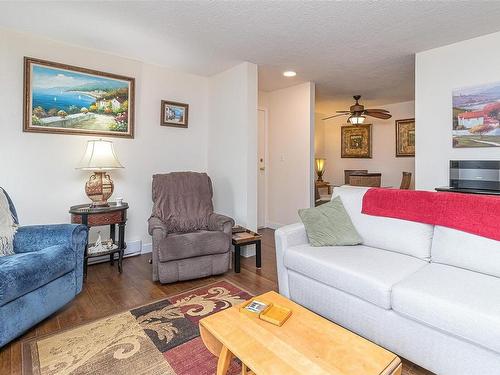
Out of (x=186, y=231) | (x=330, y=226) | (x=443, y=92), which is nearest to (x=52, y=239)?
(x=186, y=231)

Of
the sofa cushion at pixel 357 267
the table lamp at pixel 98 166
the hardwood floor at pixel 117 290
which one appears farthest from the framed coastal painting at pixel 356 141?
the table lamp at pixel 98 166

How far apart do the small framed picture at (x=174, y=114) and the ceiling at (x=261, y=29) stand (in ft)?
1.58

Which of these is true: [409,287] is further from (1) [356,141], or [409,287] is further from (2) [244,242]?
(1) [356,141]

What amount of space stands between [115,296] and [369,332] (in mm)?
1961

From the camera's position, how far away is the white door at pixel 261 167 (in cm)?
503

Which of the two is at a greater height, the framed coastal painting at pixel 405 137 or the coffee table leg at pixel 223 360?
the framed coastal painting at pixel 405 137

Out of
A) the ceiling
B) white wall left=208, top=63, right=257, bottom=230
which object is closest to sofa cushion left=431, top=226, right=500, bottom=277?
the ceiling

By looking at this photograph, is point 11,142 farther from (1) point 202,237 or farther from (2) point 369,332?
(2) point 369,332

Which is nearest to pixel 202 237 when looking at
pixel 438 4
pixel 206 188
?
pixel 206 188

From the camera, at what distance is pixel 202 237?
270cm

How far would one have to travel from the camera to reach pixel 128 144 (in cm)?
346

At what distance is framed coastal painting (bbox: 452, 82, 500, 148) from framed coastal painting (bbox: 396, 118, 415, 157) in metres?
2.93

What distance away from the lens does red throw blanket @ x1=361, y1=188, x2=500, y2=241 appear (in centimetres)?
170

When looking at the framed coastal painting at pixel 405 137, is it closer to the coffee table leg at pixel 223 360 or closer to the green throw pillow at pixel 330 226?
the green throw pillow at pixel 330 226
